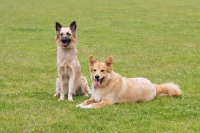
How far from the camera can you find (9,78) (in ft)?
44.7

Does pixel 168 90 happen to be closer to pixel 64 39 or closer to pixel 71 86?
pixel 71 86

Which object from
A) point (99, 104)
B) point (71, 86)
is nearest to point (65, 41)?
point (71, 86)

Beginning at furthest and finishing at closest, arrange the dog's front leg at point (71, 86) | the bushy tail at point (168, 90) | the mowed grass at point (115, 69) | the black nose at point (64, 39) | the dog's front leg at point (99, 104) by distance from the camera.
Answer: the black nose at point (64, 39) < the dog's front leg at point (71, 86) < the bushy tail at point (168, 90) < the dog's front leg at point (99, 104) < the mowed grass at point (115, 69)

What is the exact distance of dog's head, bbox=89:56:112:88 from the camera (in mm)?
10000

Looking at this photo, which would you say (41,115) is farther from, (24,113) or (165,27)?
(165,27)

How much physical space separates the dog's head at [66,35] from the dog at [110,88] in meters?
1.55

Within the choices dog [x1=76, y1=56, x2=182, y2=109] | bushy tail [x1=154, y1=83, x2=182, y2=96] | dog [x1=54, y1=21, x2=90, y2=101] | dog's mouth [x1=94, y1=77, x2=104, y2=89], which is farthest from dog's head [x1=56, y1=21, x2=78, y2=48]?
bushy tail [x1=154, y1=83, x2=182, y2=96]

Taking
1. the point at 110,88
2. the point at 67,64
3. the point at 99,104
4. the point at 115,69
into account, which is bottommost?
the point at 115,69

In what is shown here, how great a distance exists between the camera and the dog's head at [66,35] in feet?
37.4

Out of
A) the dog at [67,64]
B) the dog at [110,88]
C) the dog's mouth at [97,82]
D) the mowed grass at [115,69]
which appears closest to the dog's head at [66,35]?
the dog at [67,64]

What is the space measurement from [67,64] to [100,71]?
5.55 ft

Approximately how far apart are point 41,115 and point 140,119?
2118 millimetres

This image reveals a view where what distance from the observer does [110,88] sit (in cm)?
1027

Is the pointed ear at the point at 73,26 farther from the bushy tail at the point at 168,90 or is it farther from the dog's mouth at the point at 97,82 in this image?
the bushy tail at the point at 168,90
